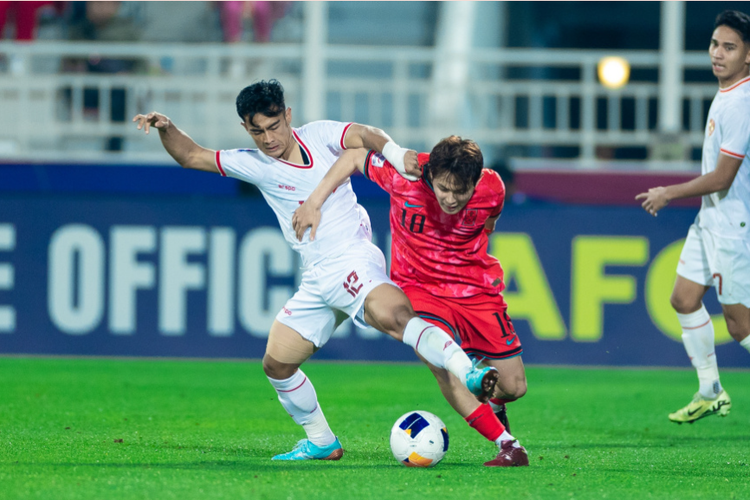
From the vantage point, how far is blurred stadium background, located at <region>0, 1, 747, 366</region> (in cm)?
966

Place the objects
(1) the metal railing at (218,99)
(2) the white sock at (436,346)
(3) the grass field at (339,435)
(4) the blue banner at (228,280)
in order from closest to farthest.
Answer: (3) the grass field at (339,435), (2) the white sock at (436,346), (4) the blue banner at (228,280), (1) the metal railing at (218,99)

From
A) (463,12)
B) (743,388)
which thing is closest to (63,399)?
(743,388)

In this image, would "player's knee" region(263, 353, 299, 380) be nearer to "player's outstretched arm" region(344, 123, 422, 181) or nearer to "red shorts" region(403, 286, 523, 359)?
"red shorts" region(403, 286, 523, 359)

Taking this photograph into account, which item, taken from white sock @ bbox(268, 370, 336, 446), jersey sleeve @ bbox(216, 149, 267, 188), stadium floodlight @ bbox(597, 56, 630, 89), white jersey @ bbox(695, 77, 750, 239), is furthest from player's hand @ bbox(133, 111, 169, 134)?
Answer: stadium floodlight @ bbox(597, 56, 630, 89)

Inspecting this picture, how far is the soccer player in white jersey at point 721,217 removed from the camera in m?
5.67

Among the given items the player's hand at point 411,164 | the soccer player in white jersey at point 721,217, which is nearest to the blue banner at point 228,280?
→ the soccer player in white jersey at point 721,217

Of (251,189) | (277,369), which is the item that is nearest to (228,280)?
(251,189)

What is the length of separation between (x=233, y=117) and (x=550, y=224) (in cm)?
443

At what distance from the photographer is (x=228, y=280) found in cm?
968

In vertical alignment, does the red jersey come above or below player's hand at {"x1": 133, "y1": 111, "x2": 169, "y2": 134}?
below

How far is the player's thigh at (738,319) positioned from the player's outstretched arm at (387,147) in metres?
2.11

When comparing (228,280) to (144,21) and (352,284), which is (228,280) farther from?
(144,21)

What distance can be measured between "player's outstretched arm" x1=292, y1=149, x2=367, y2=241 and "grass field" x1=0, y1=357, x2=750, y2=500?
3.77 ft

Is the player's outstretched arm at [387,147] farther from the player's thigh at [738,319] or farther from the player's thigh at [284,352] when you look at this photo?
the player's thigh at [738,319]
